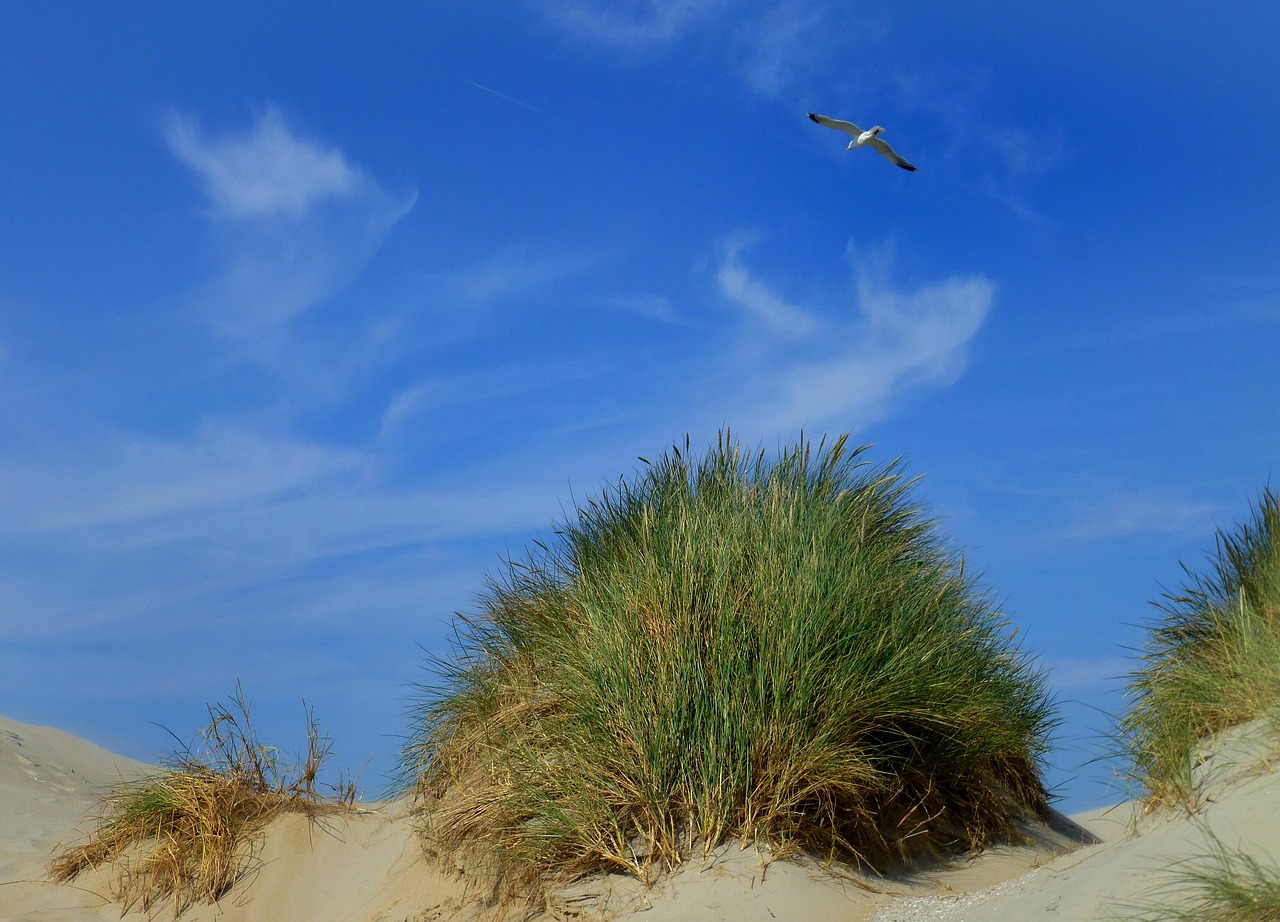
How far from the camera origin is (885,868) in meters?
5.23

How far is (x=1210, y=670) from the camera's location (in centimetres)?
547

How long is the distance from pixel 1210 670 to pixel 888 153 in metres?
5.10

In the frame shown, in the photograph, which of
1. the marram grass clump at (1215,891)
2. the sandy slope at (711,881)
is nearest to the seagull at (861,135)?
the sandy slope at (711,881)

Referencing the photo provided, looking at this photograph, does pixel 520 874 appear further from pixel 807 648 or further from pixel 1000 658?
pixel 1000 658

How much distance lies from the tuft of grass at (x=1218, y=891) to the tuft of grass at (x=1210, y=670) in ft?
2.14

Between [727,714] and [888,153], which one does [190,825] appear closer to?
[727,714]

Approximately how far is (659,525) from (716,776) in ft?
6.61

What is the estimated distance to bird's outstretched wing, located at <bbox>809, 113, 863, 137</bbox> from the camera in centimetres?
834

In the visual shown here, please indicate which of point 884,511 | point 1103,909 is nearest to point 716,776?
point 1103,909

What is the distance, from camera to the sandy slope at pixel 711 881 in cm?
416

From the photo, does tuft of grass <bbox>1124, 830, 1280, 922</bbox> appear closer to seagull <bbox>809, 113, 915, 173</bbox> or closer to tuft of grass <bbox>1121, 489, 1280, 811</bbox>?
tuft of grass <bbox>1121, 489, 1280, 811</bbox>

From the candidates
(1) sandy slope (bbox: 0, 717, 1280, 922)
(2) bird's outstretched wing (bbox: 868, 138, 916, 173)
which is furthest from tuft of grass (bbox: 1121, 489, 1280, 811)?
(2) bird's outstretched wing (bbox: 868, 138, 916, 173)

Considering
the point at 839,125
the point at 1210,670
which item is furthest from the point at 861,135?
the point at 1210,670

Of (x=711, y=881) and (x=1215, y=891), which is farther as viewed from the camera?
(x=711, y=881)
